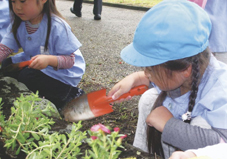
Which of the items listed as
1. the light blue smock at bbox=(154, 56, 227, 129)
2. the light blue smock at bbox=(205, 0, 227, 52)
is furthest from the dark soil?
the light blue smock at bbox=(205, 0, 227, 52)

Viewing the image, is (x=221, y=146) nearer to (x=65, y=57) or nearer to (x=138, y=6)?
(x=65, y=57)

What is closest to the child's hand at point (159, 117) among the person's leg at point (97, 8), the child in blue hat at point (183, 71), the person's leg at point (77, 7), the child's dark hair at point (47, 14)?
the child in blue hat at point (183, 71)

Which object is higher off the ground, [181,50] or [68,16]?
[181,50]

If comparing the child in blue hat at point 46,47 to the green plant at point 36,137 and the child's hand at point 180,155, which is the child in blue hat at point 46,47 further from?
the child's hand at point 180,155

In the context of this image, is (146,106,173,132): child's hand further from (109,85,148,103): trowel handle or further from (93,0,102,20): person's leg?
(93,0,102,20): person's leg

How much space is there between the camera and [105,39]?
4.33m

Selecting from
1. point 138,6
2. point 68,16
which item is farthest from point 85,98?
point 138,6

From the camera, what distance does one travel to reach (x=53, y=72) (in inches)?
92.7

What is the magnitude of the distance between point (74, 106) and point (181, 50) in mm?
1217

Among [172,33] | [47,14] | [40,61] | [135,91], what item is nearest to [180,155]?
[172,33]

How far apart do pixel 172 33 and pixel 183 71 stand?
23 centimetres

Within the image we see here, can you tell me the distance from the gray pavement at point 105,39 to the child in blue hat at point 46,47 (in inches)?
22.3

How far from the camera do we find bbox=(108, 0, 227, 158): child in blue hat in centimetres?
122

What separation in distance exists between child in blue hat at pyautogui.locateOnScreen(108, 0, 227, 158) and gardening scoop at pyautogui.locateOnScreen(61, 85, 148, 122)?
63 cm
